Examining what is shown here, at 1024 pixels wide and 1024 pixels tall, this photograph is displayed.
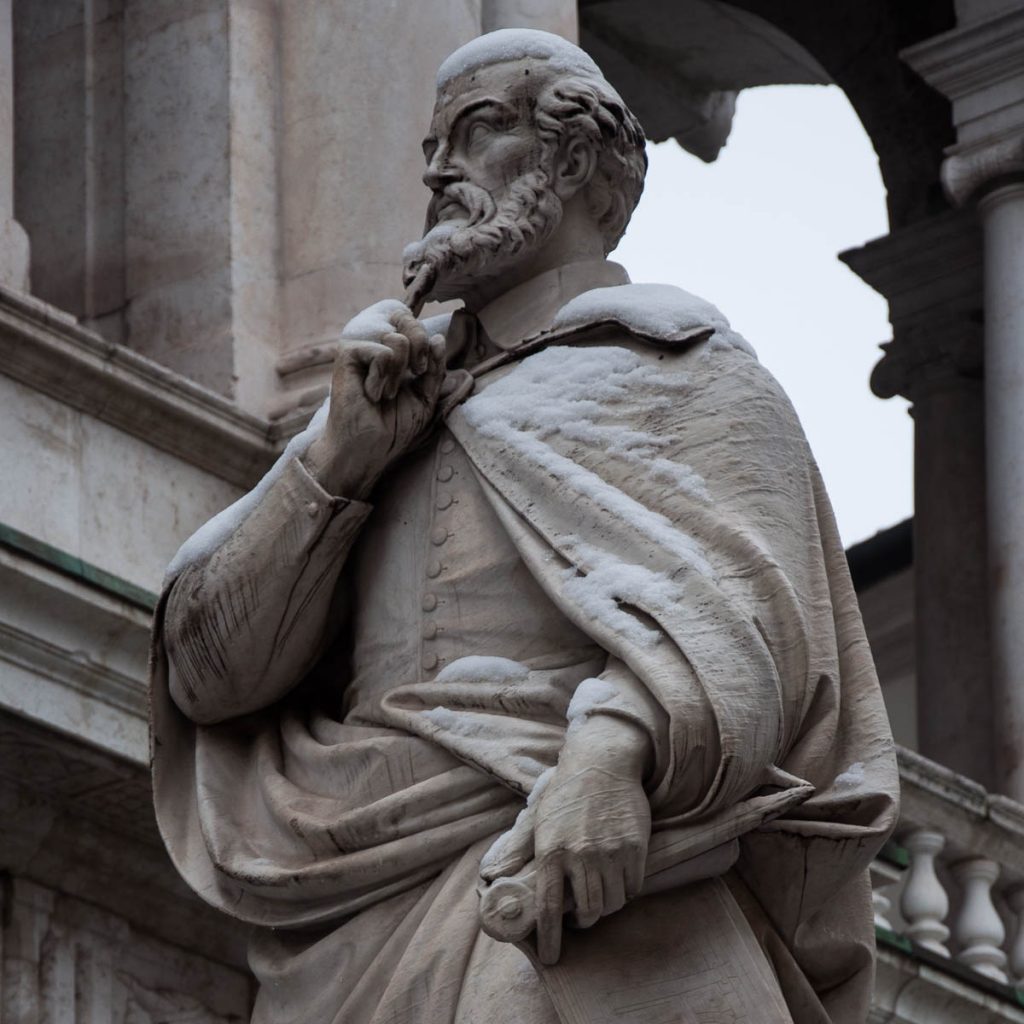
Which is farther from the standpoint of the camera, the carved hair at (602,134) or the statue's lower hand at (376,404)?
the carved hair at (602,134)

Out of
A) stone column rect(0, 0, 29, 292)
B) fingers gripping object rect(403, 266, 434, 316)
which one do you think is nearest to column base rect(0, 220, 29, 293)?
stone column rect(0, 0, 29, 292)

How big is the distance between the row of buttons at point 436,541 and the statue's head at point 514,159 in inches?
11.5

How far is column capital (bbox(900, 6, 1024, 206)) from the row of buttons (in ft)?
40.1

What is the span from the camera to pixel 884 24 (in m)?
21.5

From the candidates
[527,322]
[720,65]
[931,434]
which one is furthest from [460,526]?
[720,65]

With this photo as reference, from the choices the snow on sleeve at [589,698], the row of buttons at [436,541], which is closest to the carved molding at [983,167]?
the row of buttons at [436,541]

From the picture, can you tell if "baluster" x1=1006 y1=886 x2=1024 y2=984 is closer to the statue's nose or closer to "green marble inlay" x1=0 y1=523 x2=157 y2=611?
"green marble inlay" x1=0 y1=523 x2=157 y2=611

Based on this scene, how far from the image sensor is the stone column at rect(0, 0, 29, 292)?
40.4 feet

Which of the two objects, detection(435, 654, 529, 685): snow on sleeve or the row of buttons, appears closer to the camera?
detection(435, 654, 529, 685): snow on sleeve

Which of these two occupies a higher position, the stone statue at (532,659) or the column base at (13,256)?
the stone statue at (532,659)

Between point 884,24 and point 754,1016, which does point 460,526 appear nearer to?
point 754,1016

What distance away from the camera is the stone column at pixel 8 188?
1230 centimetres

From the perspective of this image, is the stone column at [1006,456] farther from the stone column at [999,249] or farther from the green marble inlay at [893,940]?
the green marble inlay at [893,940]

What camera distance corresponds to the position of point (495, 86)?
675 centimetres
